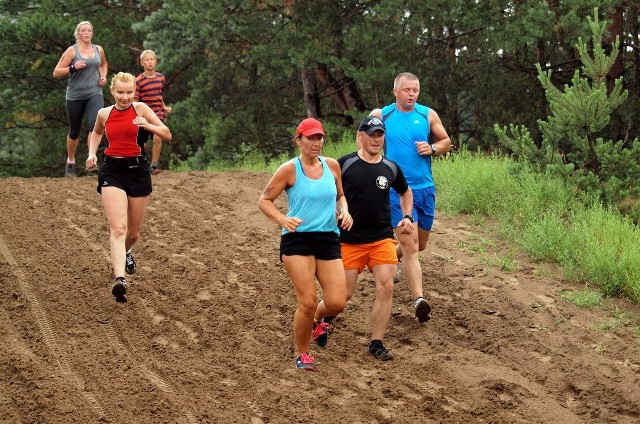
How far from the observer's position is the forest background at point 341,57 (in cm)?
1714

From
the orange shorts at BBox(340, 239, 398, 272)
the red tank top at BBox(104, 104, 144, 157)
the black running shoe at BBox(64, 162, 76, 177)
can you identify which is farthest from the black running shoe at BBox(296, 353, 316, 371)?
the black running shoe at BBox(64, 162, 76, 177)

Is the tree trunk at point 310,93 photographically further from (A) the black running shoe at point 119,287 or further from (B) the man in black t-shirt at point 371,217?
(B) the man in black t-shirt at point 371,217

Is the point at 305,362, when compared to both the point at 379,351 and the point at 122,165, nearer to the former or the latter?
the point at 379,351

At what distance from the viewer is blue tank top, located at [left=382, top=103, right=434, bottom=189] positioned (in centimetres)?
929

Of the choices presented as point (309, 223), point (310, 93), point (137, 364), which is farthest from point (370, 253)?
point (310, 93)

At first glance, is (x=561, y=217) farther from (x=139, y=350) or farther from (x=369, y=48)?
(x=369, y=48)

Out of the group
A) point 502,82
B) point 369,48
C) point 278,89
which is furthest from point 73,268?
point 278,89

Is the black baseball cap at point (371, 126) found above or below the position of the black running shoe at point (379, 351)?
above

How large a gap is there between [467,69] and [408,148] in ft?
41.4

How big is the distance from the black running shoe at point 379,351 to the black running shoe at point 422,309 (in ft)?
2.37

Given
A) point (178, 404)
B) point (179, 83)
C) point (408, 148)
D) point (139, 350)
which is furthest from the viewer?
point (179, 83)

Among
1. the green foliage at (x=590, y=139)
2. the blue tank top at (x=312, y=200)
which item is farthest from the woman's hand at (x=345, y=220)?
the green foliage at (x=590, y=139)

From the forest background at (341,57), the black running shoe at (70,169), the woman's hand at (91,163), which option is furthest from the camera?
the forest background at (341,57)

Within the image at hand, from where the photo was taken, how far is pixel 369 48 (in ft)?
61.3
